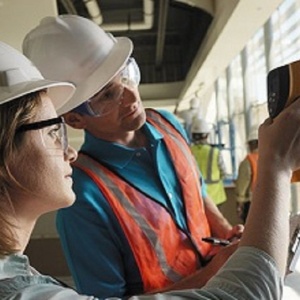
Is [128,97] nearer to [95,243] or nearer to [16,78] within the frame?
[95,243]

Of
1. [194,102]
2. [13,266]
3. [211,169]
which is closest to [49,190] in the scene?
[13,266]

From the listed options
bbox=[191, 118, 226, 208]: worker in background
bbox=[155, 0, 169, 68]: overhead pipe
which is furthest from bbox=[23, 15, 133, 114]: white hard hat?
bbox=[155, 0, 169, 68]: overhead pipe

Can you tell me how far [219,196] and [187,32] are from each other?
455cm

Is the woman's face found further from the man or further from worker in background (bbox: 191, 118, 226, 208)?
worker in background (bbox: 191, 118, 226, 208)

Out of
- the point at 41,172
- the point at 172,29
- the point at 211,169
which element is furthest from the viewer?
the point at 172,29

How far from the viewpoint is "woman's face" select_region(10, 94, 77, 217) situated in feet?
3.33

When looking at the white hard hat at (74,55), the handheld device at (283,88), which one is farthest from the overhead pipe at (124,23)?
the handheld device at (283,88)

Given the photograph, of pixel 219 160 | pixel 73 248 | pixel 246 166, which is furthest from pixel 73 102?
pixel 219 160

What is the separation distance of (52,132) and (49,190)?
0.39ft

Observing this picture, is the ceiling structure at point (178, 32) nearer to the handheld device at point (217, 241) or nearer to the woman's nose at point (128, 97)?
the woman's nose at point (128, 97)

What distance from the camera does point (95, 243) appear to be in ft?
4.68

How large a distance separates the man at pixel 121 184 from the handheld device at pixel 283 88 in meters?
0.60

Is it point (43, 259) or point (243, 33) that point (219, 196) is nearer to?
point (243, 33)

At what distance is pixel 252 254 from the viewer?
0.85 metres
